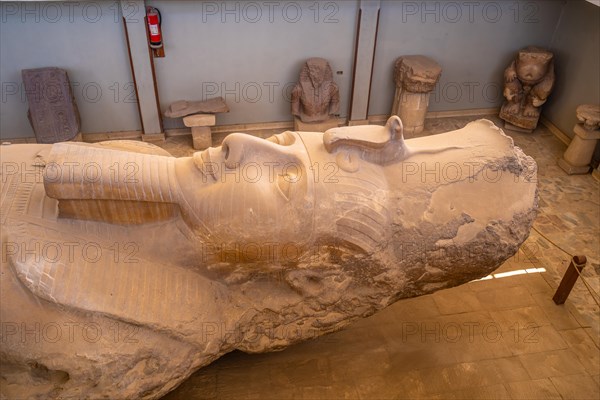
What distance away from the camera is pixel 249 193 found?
242cm

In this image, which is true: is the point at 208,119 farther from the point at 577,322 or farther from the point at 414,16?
the point at 577,322

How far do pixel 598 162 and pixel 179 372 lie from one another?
5494mm

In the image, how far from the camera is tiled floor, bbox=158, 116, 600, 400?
3.10 m

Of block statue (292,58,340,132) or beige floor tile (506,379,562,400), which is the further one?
block statue (292,58,340,132)

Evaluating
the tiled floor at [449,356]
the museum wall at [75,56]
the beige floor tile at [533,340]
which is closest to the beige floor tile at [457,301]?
the tiled floor at [449,356]

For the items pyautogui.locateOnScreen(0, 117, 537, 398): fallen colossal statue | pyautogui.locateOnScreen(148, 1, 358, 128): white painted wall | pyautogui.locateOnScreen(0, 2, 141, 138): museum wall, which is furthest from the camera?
pyautogui.locateOnScreen(148, 1, 358, 128): white painted wall

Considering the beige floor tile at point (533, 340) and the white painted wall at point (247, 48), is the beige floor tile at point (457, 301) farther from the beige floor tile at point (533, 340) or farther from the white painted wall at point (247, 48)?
the white painted wall at point (247, 48)

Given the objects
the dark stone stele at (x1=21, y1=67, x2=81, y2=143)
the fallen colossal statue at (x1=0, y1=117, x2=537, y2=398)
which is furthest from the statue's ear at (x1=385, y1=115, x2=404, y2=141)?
the dark stone stele at (x1=21, y1=67, x2=81, y2=143)

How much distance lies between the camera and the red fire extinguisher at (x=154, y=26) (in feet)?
17.8

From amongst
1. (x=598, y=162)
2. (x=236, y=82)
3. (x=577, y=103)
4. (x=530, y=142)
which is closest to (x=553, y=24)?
(x=577, y=103)

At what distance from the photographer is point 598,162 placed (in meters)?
5.88

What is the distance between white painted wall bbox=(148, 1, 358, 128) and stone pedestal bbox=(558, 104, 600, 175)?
109 inches

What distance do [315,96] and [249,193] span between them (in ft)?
12.6

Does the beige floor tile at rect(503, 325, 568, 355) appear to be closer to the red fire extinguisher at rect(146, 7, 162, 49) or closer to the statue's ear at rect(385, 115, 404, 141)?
the statue's ear at rect(385, 115, 404, 141)
